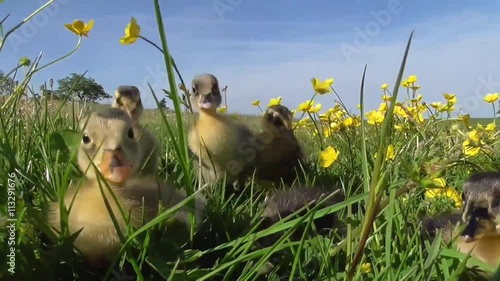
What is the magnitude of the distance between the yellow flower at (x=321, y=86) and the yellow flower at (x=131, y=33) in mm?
1423

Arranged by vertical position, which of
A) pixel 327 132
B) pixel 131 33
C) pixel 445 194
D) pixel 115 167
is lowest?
pixel 445 194

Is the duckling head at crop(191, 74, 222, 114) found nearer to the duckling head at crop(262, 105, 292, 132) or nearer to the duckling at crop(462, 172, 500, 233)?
the duckling head at crop(262, 105, 292, 132)

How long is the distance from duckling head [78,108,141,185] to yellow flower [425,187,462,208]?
1197 mm

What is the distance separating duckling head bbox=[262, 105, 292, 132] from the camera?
3.19 m

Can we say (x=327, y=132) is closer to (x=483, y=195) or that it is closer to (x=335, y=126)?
(x=335, y=126)

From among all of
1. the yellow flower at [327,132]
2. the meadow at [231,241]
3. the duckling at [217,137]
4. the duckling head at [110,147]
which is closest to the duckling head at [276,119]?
the duckling at [217,137]

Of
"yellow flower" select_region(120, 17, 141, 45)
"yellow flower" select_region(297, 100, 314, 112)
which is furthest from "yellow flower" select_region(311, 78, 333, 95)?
"yellow flower" select_region(120, 17, 141, 45)

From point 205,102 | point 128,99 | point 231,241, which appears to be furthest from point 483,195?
point 128,99

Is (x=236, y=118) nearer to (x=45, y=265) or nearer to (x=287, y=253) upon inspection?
(x=287, y=253)

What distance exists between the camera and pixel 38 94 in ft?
9.39

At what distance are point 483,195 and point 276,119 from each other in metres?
1.59

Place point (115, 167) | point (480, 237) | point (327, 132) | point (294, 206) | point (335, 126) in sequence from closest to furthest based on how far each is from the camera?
point (115, 167)
point (480, 237)
point (294, 206)
point (335, 126)
point (327, 132)

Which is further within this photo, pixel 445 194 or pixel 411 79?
→ pixel 411 79

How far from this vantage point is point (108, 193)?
5.37 feet
